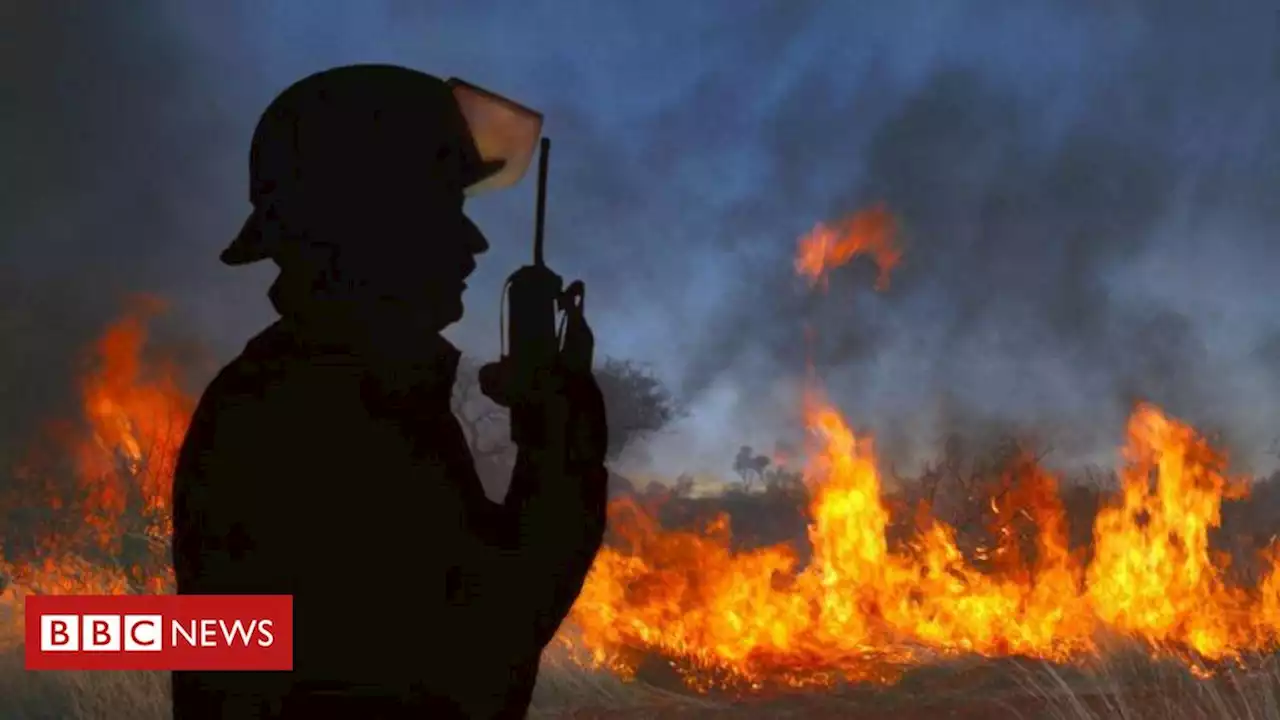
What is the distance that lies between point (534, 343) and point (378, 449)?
0.52 metres

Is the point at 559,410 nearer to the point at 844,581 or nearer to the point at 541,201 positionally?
the point at 541,201

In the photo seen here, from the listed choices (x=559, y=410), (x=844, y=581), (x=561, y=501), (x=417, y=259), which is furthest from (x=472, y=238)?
(x=844, y=581)

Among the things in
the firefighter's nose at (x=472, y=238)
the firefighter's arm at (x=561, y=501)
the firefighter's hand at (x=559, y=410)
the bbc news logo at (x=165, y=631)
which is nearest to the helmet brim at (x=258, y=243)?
the firefighter's nose at (x=472, y=238)

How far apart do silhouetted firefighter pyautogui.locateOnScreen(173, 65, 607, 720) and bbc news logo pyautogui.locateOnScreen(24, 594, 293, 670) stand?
2.1 inches

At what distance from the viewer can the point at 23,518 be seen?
941cm

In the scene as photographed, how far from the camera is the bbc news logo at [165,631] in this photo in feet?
7.53

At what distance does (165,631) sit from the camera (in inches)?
115

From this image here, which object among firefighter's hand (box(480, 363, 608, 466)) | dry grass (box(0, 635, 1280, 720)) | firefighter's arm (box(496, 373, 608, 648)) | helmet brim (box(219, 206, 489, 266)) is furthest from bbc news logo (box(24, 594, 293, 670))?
dry grass (box(0, 635, 1280, 720))

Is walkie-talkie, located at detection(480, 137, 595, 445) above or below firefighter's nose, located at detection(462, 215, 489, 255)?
below

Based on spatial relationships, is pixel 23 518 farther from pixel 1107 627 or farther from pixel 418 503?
pixel 1107 627

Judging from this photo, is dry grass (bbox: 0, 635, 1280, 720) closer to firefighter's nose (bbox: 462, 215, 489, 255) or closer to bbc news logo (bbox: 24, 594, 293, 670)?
bbc news logo (bbox: 24, 594, 293, 670)

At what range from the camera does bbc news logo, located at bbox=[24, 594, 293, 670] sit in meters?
2.29

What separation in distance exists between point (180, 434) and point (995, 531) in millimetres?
8108

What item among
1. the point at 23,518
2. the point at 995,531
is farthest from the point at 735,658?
the point at 23,518
